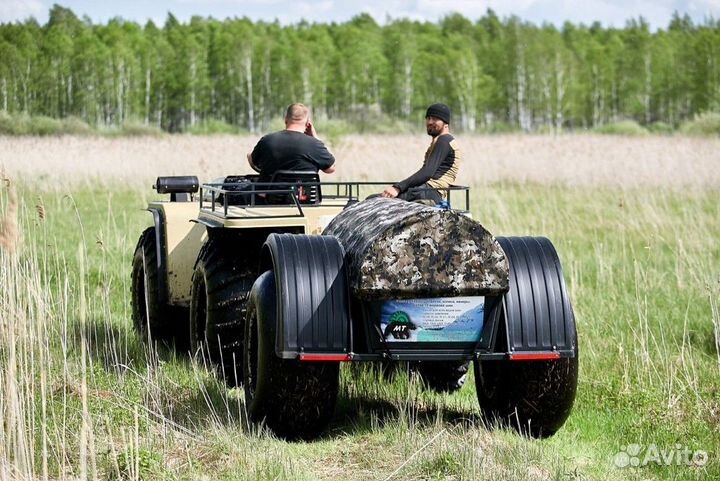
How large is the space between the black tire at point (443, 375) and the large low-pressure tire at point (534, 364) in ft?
3.70

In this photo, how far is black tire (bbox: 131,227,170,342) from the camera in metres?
8.80

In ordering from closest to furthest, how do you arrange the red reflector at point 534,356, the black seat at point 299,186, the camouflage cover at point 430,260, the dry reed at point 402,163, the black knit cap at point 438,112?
the camouflage cover at point 430,260, the red reflector at point 534,356, the black seat at point 299,186, the black knit cap at point 438,112, the dry reed at point 402,163

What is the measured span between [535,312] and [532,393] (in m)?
0.47

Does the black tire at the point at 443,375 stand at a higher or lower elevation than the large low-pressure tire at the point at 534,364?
lower

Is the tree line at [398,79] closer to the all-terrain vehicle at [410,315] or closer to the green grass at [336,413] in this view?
the green grass at [336,413]

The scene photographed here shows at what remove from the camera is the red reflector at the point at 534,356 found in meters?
5.81

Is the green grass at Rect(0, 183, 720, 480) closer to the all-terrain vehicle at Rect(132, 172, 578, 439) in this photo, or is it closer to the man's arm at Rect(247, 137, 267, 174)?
the all-terrain vehicle at Rect(132, 172, 578, 439)

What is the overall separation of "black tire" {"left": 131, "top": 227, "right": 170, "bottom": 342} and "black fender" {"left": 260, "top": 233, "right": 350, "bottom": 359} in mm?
2896

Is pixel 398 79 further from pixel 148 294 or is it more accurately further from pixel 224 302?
pixel 224 302

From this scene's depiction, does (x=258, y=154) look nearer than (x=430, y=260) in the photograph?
No

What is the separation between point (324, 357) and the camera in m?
5.72

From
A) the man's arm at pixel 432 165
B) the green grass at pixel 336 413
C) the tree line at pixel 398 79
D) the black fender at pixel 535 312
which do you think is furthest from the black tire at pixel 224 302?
the tree line at pixel 398 79

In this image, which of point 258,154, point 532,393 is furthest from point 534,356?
point 258,154

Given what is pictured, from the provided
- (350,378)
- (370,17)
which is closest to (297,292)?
(350,378)
